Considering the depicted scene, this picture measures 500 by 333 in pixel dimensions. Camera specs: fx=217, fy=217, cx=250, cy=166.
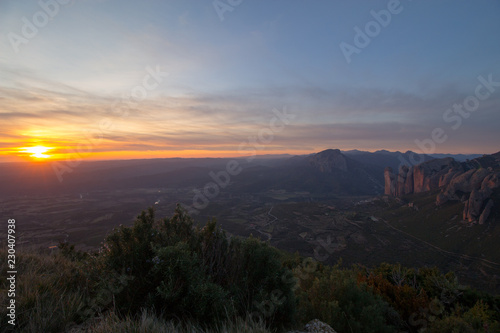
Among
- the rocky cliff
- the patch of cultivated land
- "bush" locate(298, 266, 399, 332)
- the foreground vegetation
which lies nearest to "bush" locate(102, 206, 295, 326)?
the foreground vegetation

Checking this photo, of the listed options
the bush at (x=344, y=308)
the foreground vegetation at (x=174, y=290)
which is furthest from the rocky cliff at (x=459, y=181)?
the foreground vegetation at (x=174, y=290)

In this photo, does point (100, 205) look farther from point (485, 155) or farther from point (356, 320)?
point (485, 155)

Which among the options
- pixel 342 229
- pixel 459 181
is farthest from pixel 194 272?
pixel 459 181

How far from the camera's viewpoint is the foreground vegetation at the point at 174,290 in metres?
3.94

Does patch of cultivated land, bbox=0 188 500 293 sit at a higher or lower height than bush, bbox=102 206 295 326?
lower

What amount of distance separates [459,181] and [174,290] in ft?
405

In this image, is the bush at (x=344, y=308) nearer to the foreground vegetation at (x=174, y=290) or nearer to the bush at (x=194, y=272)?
the foreground vegetation at (x=174, y=290)

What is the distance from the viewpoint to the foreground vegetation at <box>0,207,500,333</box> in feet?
12.9

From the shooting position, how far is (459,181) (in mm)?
90375

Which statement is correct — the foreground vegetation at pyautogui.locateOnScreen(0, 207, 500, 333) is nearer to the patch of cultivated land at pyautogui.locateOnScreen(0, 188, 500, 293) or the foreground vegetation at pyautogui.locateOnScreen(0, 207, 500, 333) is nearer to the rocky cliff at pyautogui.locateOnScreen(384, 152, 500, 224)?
the patch of cultivated land at pyautogui.locateOnScreen(0, 188, 500, 293)

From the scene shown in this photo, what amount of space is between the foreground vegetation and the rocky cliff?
96.8 meters

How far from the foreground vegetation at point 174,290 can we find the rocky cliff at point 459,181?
317 ft

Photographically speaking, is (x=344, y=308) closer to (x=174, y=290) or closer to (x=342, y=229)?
(x=174, y=290)

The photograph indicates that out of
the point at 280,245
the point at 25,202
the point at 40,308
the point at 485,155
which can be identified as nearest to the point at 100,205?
A: the point at 25,202
